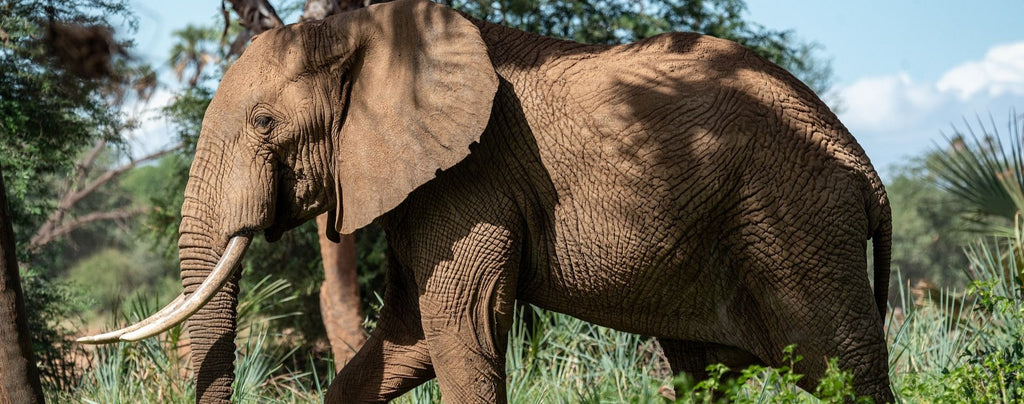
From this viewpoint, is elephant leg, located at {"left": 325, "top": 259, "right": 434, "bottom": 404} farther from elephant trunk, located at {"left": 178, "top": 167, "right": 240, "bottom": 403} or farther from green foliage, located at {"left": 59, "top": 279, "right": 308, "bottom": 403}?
green foliage, located at {"left": 59, "top": 279, "right": 308, "bottom": 403}

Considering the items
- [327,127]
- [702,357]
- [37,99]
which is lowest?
[702,357]

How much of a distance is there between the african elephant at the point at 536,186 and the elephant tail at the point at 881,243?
0.7 inches

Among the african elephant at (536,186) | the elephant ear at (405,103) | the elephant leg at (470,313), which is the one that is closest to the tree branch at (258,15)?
the african elephant at (536,186)

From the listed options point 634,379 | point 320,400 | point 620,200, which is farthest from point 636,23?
point 620,200

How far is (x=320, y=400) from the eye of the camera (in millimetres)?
6168

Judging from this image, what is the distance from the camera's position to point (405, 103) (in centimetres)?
401

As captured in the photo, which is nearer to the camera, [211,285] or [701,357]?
[211,285]

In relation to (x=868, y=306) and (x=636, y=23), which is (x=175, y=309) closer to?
(x=868, y=306)

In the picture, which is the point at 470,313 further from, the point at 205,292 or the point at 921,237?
the point at 921,237

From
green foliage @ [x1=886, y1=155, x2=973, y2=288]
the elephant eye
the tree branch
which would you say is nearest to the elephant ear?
the elephant eye

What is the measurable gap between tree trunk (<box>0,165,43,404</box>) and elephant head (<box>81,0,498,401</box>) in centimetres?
117

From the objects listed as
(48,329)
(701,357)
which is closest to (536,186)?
(701,357)

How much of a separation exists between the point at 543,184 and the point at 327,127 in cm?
88

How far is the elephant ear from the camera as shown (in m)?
3.95
